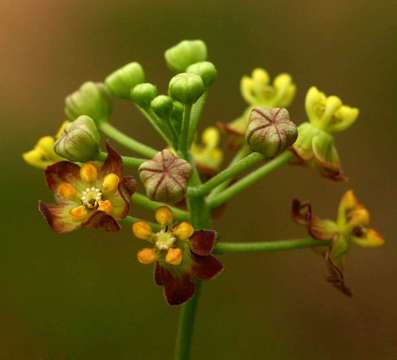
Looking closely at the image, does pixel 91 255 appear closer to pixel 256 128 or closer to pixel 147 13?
pixel 147 13

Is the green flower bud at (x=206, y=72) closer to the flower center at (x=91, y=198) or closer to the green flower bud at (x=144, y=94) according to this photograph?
the green flower bud at (x=144, y=94)

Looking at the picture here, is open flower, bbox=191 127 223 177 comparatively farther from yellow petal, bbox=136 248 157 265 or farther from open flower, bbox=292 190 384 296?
yellow petal, bbox=136 248 157 265

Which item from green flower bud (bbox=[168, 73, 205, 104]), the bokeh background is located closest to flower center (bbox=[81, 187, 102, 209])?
green flower bud (bbox=[168, 73, 205, 104])

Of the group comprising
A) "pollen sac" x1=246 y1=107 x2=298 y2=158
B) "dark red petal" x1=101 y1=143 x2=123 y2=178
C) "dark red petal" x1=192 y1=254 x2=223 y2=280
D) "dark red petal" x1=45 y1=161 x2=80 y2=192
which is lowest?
"dark red petal" x1=192 y1=254 x2=223 y2=280

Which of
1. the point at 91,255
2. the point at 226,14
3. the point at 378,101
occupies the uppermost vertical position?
the point at 226,14

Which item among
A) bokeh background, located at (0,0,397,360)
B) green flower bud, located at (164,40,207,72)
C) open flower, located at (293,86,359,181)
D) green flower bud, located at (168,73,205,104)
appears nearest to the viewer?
green flower bud, located at (168,73,205,104)

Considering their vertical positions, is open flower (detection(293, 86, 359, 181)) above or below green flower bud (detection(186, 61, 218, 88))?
below

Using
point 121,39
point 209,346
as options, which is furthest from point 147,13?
point 209,346

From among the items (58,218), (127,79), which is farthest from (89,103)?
(58,218)
